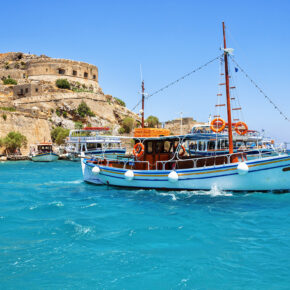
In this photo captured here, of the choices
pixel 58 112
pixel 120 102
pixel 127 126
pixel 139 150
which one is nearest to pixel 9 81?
pixel 58 112

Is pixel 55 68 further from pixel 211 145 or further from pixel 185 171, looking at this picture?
pixel 185 171

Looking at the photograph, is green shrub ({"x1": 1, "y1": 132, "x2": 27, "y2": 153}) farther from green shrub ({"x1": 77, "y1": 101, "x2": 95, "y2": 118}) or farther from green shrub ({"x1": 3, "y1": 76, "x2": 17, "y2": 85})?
green shrub ({"x1": 3, "y1": 76, "x2": 17, "y2": 85})

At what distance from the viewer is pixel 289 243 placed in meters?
6.58

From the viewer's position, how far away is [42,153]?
37.9m

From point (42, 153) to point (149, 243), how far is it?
34.1 meters

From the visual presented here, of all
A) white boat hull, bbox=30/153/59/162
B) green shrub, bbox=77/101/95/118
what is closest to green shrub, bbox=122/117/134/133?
green shrub, bbox=77/101/95/118

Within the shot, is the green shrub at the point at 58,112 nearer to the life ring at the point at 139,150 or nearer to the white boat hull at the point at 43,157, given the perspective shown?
the white boat hull at the point at 43,157

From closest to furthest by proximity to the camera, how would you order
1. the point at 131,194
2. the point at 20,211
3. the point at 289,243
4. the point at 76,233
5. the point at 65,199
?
the point at 289,243
the point at 76,233
the point at 20,211
the point at 65,199
the point at 131,194

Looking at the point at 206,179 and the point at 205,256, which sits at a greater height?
the point at 206,179

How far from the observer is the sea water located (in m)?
5.07

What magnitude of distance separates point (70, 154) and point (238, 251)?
35971 millimetres

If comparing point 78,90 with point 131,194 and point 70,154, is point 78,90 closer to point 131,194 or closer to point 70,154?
point 70,154

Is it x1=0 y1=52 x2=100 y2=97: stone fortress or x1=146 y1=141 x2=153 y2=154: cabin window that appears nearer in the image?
x1=146 y1=141 x2=153 y2=154: cabin window

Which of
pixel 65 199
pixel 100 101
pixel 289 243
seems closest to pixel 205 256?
pixel 289 243
